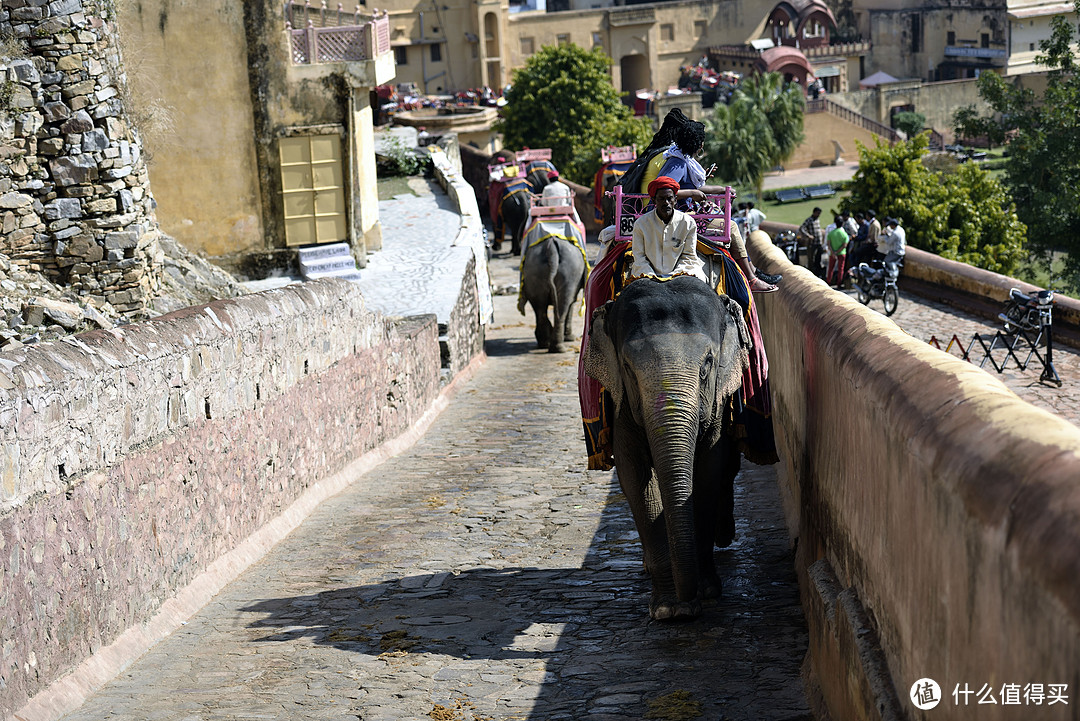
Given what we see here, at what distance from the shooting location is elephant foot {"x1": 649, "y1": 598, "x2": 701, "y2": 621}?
5789 mm

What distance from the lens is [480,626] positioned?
602cm

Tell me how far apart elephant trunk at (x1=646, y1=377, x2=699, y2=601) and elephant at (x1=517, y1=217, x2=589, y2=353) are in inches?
430

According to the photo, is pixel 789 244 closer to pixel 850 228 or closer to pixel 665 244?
pixel 850 228

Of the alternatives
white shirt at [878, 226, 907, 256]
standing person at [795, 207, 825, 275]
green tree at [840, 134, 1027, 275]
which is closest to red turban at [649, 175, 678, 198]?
white shirt at [878, 226, 907, 256]

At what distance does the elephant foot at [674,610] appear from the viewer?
19.0 ft

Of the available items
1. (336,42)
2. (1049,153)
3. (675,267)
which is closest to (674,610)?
(675,267)

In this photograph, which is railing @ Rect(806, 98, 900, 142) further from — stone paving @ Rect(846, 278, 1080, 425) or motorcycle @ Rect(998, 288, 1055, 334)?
motorcycle @ Rect(998, 288, 1055, 334)

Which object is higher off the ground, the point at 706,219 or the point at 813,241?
the point at 706,219

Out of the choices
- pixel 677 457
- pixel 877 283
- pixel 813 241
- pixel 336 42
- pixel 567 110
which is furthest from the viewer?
pixel 567 110

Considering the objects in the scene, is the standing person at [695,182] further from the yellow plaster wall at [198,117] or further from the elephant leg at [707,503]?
the yellow plaster wall at [198,117]

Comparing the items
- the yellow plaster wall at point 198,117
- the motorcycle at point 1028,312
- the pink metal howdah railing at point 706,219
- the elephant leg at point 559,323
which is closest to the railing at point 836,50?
the yellow plaster wall at point 198,117

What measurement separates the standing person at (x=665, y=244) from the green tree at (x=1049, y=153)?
21.4 metres

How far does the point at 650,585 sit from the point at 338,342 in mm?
3877

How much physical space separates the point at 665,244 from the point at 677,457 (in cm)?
116
